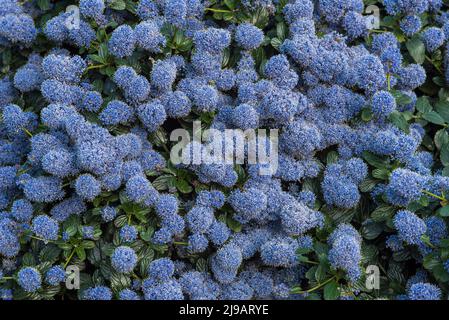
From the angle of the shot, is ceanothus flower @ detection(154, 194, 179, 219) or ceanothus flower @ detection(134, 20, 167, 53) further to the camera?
ceanothus flower @ detection(134, 20, 167, 53)

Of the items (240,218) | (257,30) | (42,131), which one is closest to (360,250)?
(240,218)

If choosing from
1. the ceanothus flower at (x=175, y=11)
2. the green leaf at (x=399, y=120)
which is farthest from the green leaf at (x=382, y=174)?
the ceanothus flower at (x=175, y=11)

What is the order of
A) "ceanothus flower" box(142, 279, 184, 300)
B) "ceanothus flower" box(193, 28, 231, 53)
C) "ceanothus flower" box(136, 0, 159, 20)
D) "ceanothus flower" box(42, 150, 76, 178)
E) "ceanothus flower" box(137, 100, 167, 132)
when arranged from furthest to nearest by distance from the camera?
1. "ceanothus flower" box(136, 0, 159, 20)
2. "ceanothus flower" box(193, 28, 231, 53)
3. "ceanothus flower" box(137, 100, 167, 132)
4. "ceanothus flower" box(42, 150, 76, 178)
5. "ceanothus flower" box(142, 279, 184, 300)

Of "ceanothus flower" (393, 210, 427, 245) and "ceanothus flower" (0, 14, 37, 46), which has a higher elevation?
"ceanothus flower" (0, 14, 37, 46)

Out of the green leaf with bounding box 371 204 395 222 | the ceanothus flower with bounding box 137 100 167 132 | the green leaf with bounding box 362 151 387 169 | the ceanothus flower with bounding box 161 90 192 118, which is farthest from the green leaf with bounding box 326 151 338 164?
the ceanothus flower with bounding box 137 100 167 132

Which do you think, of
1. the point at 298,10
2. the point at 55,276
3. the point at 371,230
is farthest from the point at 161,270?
the point at 298,10

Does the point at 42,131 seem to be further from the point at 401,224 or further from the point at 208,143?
the point at 401,224

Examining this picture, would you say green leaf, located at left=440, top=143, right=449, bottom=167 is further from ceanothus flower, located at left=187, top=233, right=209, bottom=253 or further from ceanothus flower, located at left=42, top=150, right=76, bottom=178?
ceanothus flower, located at left=42, top=150, right=76, bottom=178
